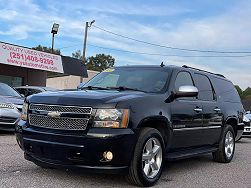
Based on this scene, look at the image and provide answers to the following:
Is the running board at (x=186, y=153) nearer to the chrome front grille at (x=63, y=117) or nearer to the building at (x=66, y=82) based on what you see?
the chrome front grille at (x=63, y=117)

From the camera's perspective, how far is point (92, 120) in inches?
212

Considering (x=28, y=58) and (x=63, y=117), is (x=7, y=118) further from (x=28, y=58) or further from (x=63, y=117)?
(x=28, y=58)

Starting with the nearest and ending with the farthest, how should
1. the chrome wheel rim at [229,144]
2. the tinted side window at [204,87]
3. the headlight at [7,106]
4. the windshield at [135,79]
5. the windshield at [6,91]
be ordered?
the windshield at [135,79], the tinted side window at [204,87], the chrome wheel rim at [229,144], the headlight at [7,106], the windshield at [6,91]

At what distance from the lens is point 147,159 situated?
5.89 meters

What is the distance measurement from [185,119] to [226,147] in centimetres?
242

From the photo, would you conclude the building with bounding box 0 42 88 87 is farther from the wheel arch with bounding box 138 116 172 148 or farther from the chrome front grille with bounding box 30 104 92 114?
the wheel arch with bounding box 138 116 172 148

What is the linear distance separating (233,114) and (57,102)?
4.71 meters

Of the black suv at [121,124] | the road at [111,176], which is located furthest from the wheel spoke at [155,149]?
the road at [111,176]

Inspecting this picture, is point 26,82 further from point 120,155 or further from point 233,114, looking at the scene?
point 120,155

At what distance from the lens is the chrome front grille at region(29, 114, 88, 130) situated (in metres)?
5.41

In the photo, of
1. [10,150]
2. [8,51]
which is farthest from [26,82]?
[10,150]

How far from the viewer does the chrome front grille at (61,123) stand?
213 inches

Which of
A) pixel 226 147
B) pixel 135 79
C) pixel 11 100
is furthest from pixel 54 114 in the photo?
pixel 11 100

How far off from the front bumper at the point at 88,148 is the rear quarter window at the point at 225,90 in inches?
145
